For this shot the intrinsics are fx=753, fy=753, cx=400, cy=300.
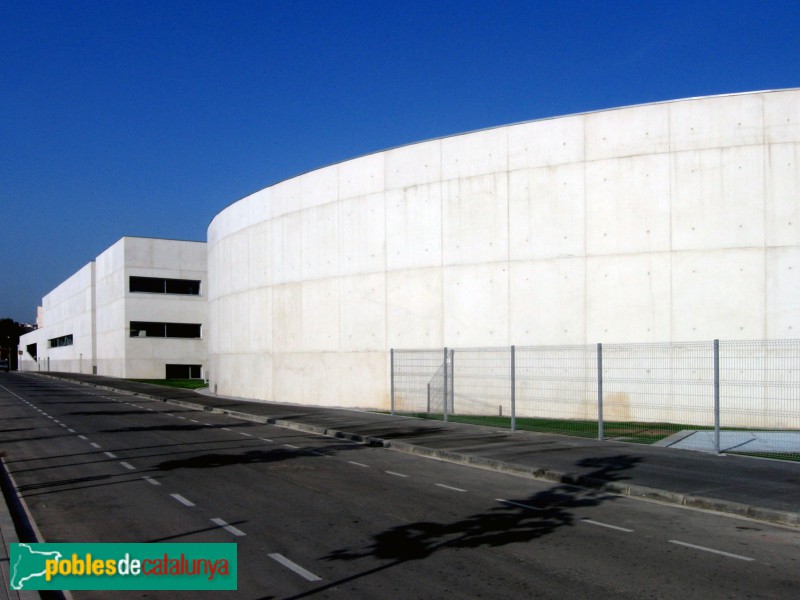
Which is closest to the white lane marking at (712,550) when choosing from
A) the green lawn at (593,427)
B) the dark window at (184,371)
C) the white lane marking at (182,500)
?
the white lane marking at (182,500)

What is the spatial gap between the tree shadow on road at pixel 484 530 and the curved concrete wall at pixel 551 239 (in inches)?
420

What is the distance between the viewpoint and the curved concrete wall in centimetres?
2033

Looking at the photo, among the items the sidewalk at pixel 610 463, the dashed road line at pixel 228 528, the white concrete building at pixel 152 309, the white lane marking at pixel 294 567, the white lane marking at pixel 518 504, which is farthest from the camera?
the white concrete building at pixel 152 309

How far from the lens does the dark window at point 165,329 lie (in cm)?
6681

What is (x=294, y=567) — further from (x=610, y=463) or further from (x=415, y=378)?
(x=415, y=378)

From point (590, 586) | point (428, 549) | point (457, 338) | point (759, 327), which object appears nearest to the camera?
point (590, 586)

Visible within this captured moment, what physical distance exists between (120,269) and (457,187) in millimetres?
49812

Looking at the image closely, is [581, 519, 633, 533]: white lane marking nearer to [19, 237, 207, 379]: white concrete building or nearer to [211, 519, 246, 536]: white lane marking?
[211, 519, 246, 536]: white lane marking

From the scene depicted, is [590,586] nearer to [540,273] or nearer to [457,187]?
[540,273]

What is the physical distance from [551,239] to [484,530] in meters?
14.9

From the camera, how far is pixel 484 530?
929 cm

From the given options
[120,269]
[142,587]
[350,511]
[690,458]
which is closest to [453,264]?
[690,458]

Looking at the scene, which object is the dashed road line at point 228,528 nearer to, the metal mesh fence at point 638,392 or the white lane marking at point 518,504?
the white lane marking at point 518,504

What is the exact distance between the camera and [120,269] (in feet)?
221
